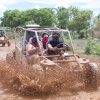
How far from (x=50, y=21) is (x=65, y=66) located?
45.4 metres

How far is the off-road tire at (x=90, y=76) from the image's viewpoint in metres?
8.51

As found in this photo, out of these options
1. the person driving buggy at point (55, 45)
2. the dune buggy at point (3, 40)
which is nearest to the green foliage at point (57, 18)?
the dune buggy at point (3, 40)

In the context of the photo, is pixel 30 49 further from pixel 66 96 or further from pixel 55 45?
pixel 66 96

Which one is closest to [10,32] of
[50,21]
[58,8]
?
[50,21]

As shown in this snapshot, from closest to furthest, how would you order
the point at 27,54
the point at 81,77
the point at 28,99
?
the point at 28,99 → the point at 81,77 → the point at 27,54

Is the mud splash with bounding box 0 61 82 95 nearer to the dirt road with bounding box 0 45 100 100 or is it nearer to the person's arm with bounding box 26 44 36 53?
the dirt road with bounding box 0 45 100 100

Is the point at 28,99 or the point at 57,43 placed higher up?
the point at 57,43

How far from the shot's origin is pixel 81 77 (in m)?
8.53

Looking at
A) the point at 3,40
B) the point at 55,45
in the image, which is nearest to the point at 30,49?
the point at 55,45

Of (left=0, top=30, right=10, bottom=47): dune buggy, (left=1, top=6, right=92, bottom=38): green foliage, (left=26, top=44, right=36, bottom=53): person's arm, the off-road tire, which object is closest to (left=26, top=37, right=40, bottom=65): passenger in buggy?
(left=26, top=44, right=36, bottom=53): person's arm

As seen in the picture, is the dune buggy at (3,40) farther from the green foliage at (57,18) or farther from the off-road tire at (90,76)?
the off-road tire at (90,76)

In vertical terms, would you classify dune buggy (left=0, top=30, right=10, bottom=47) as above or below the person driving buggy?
below

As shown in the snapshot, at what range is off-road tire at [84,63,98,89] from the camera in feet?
27.9

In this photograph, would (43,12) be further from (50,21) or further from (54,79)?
(54,79)
